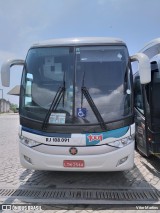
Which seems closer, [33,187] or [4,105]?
[33,187]

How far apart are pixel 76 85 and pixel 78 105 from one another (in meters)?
0.41

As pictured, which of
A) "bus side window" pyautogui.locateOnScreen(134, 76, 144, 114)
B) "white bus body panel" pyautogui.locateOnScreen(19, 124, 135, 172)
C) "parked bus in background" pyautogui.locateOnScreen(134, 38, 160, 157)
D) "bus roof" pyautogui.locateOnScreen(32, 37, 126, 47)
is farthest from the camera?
"bus side window" pyautogui.locateOnScreen(134, 76, 144, 114)

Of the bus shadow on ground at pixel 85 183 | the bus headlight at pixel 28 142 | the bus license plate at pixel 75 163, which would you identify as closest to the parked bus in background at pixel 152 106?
the bus shadow on ground at pixel 85 183

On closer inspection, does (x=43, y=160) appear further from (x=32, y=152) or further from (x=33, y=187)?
(x=33, y=187)

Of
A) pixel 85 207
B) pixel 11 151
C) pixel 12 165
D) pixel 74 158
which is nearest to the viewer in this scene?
pixel 85 207

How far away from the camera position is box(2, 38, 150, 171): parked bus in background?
5.00 meters

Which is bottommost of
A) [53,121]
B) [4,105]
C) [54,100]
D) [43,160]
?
[4,105]

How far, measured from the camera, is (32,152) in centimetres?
515

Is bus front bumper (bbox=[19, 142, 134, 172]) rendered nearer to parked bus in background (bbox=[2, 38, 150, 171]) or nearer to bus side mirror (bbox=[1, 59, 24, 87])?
parked bus in background (bbox=[2, 38, 150, 171])

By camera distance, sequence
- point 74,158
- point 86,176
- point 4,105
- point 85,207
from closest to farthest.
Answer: point 85,207, point 74,158, point 86,176, point 4,105

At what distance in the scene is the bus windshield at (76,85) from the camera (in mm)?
5117

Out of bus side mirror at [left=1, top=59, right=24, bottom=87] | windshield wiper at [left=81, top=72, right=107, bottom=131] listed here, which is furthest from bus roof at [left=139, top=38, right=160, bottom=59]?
bus side mirror at [left=1, top=59, right=24, bottom=87]

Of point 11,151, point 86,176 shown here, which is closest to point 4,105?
point 11,151

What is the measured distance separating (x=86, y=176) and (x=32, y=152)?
172 cm
